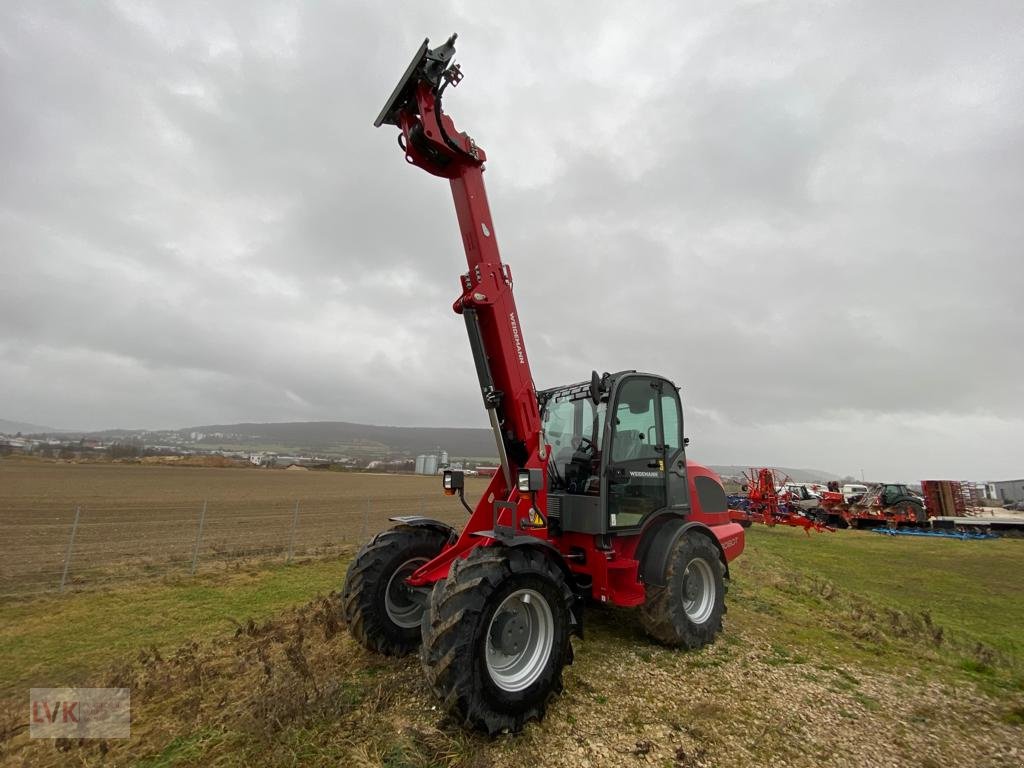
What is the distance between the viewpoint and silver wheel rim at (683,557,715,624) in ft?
18.4

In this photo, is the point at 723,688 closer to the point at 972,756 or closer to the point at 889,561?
the point at 972,756

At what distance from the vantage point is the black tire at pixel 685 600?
508cm

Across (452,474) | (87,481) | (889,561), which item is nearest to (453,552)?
(452,474)

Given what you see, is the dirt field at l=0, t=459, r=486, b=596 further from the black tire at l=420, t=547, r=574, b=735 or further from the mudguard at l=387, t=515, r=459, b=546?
the black tire at l=420, t=547, r=574, b=735

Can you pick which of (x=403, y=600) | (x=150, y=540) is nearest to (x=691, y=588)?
(x=403, y=600)

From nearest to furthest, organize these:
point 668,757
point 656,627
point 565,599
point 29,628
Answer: point 668,757
point 565,599
point 656,627
point 29,628

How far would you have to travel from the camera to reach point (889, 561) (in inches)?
539

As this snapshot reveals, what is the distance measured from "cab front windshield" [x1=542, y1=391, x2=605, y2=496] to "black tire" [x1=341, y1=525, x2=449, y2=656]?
68.2 inches

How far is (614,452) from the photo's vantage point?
5.11m

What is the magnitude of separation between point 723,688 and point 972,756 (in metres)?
1.70

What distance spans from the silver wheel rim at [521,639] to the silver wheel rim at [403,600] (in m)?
1.64

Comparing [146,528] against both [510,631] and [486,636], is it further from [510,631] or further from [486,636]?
[486,636]

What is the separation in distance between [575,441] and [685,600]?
2.22 meters

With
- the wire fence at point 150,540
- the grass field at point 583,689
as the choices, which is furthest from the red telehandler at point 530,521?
the wire fence at point 150,540
